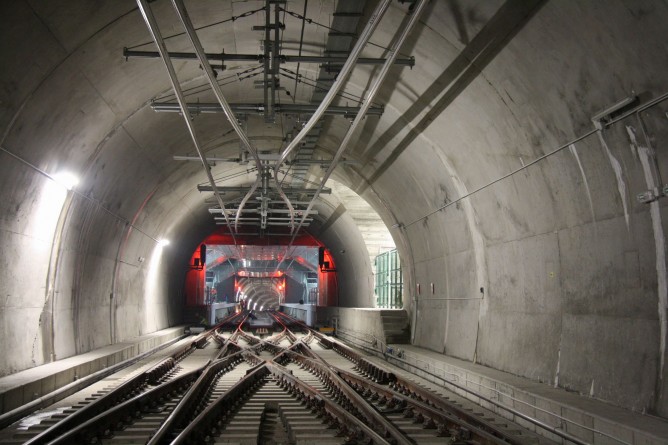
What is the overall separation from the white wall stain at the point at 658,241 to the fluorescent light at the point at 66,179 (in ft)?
26.1

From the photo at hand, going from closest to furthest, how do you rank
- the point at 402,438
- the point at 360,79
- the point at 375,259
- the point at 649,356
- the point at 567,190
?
the point at 402,438 < the point at 649,356 < the point at 567,190 < the point at 360,79 < the point at 375,259

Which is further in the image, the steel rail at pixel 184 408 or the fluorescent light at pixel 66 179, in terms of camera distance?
the fluorescent light at pixel 66 179

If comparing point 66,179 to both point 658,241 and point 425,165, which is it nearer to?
point 425,165

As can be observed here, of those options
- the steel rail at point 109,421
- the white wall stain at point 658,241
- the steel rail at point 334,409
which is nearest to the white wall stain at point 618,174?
the white wall stain at point 658,241

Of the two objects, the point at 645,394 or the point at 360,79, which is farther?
the point at 360,79

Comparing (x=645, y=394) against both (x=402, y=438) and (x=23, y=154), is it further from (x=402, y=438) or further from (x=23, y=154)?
(x=23, y=154)

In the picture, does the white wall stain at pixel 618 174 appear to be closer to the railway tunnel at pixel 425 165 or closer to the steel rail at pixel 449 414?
the railway tunnel at pixel 425 165

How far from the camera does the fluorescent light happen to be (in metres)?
10.2

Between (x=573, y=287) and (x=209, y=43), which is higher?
(x=209, y=43)

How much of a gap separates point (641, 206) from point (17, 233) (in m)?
8.07

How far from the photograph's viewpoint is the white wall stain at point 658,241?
6.38m

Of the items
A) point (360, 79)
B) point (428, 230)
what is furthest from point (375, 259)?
point (360, 79)

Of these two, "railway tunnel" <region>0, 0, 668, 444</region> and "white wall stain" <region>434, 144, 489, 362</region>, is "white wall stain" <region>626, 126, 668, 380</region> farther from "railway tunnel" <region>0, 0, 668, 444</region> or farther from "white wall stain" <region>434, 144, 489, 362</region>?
"white wall stain" <region>434, 144, 489, 362</region>

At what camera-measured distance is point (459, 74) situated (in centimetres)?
891
